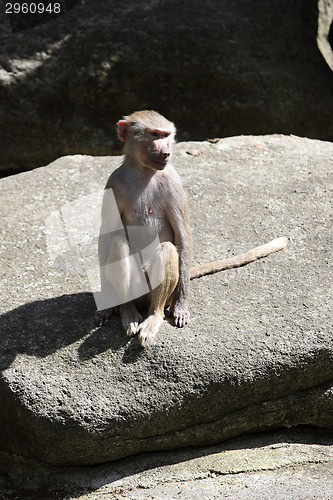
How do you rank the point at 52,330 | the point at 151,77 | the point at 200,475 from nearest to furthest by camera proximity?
the point at 200,475
the point at 52,330
the point at 151,77

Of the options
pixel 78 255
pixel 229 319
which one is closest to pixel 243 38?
pixel 78 255

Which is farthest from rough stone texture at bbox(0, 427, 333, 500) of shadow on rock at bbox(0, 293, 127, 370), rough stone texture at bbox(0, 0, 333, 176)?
rough stone texture at bbox(0, 0, 333, 176)

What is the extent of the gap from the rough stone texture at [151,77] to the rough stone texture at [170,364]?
342 centimetres

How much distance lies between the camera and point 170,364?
453 cm

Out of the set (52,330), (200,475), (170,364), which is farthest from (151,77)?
(200,475)

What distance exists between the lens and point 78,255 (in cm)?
594

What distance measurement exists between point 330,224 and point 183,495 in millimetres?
2875

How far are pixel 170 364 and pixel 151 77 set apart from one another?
528 cm

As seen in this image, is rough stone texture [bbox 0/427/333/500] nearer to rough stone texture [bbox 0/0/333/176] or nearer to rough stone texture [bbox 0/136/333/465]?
rough stone texture [bbox 0/136/333/465]

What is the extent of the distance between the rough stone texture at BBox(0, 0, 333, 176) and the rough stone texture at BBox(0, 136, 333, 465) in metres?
3.42

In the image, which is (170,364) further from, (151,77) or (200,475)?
(151,77)

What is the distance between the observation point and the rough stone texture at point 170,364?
14.5 ft

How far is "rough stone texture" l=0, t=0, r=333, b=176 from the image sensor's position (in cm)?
863

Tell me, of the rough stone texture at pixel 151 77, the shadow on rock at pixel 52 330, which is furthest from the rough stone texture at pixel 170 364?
the rough stone texture at pixel 151 77
